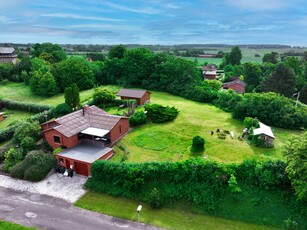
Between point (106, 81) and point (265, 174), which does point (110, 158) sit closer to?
point (265, 174)

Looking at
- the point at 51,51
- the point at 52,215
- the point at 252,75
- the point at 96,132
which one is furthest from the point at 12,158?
the point at 51,51

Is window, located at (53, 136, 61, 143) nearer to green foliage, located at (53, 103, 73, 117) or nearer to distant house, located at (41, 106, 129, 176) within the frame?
distant house, located at (41, 106, 129, 176)

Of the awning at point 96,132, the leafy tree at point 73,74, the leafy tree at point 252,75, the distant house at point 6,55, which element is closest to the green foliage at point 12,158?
the awning at point 96,132

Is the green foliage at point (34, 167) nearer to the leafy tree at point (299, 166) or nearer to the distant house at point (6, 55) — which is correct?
the leafy tree at point (299, 166)

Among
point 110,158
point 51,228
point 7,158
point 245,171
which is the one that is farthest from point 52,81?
point 245,171

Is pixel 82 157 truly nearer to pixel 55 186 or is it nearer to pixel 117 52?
pixel 55 186
